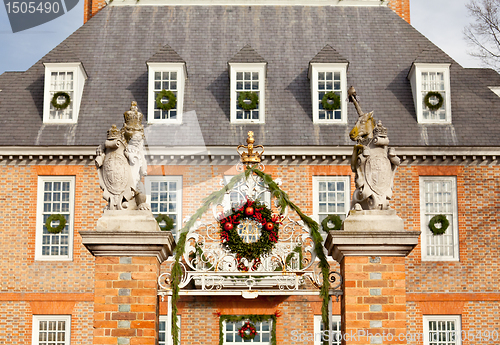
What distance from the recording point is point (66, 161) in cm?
2142

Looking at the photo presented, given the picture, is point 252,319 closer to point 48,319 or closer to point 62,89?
point 48,319

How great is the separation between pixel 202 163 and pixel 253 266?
1006 cm

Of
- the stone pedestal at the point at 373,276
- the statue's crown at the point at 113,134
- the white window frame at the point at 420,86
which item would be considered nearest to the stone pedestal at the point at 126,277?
the statue's crown at the point at 113,134

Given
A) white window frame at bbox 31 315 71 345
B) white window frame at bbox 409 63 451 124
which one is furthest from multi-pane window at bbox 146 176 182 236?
A: white window frame at bbox 409 63 451 124

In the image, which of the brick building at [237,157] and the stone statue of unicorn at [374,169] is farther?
the brick building at [237,157]

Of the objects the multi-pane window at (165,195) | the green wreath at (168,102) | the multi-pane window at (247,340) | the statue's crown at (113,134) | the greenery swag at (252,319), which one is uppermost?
the green wreath at (168,102)

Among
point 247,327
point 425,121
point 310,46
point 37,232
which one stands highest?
point 310,46

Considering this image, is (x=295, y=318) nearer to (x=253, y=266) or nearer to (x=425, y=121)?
(x=425, y=121)

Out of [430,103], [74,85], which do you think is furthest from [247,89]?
[430,103]

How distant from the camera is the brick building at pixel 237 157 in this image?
2061 centimetres

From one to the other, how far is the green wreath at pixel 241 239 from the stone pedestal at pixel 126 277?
1110 millimetres

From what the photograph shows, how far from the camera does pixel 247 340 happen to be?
20.5m

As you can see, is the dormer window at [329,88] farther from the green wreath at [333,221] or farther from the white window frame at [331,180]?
the green wreath at [333,221]

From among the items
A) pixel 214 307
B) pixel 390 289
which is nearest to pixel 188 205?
pixel 214 307
